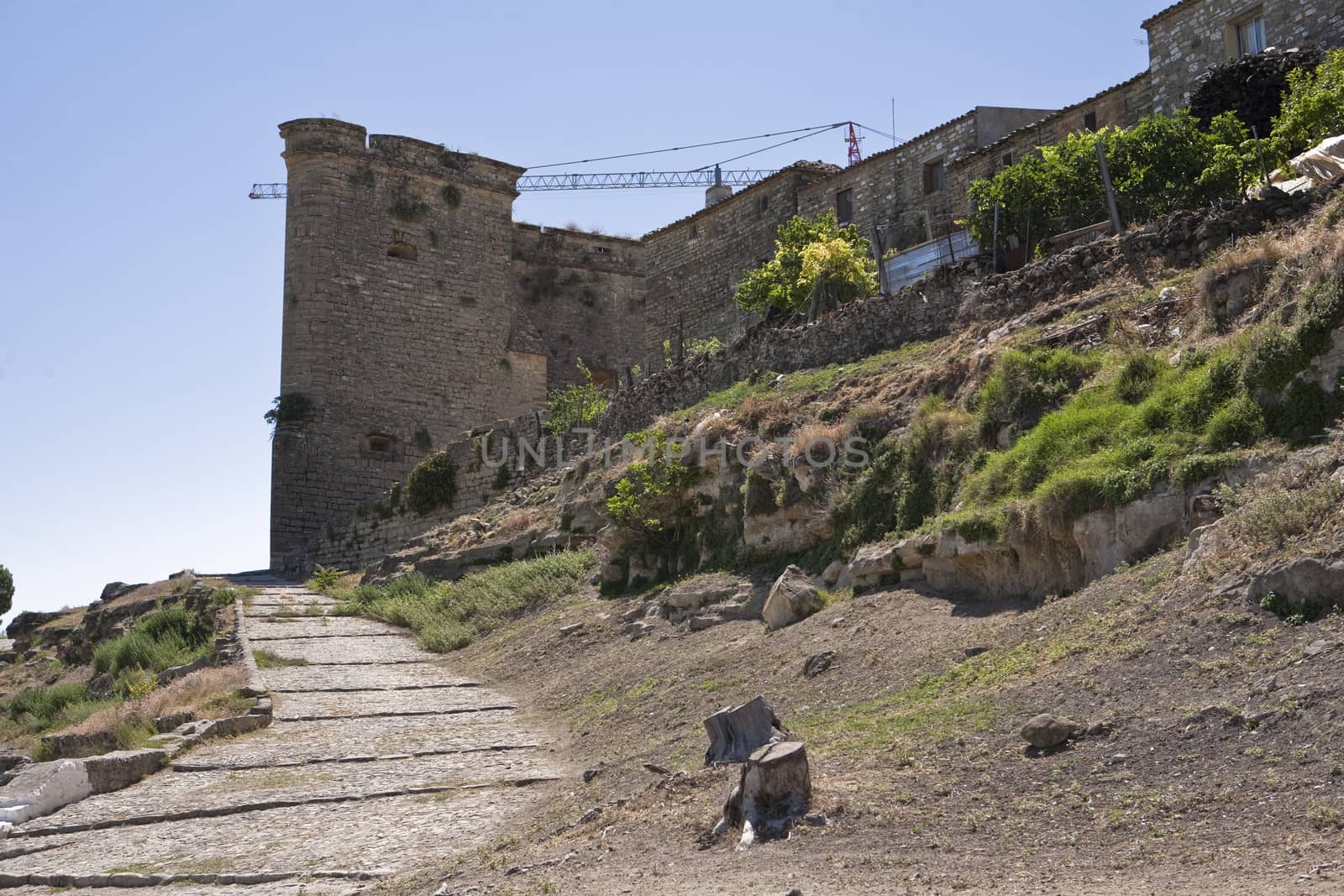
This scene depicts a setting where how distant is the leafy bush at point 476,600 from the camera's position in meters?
18.7

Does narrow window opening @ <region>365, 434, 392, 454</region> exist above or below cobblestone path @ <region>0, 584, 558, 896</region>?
above

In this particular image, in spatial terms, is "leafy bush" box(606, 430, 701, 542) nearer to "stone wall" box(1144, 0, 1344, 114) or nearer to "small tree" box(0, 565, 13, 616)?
"stone wall" box(1144, 0, 1344, 114)

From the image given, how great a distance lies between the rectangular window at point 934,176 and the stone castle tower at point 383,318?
1187 centimetres

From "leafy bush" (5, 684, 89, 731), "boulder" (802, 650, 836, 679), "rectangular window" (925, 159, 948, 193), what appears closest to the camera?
"boulder" (802, 650, 836, 679)

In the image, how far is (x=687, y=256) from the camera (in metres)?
34.8

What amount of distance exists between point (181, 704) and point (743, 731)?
30.0 feet

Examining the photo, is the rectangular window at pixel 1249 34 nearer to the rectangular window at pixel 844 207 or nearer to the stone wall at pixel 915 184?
the stone wall at pixel 915 184

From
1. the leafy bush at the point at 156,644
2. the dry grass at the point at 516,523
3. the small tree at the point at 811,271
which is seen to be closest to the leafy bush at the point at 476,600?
the dry grass at the point at 516,523

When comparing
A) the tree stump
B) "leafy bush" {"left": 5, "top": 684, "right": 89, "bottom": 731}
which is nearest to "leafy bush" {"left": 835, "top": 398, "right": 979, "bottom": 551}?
the tree stump

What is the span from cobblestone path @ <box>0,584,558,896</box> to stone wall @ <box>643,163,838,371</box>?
18158 mm

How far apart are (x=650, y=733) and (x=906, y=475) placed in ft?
12.4

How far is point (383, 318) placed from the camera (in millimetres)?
32844

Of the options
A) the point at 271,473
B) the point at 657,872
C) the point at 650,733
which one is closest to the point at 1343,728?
the point at 657,872

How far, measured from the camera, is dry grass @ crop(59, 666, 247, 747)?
46.9 feet
